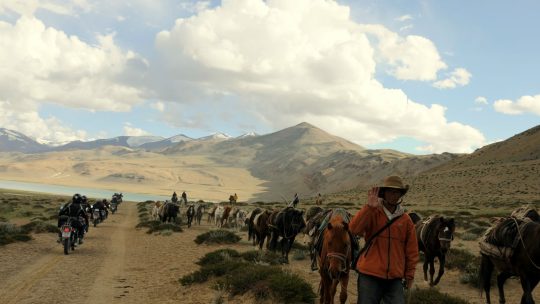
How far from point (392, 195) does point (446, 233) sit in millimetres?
7478

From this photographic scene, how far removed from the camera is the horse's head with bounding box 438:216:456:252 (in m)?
12.0

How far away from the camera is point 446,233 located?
1206 cm

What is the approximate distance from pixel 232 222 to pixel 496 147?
86.1 m

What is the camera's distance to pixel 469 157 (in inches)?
3903

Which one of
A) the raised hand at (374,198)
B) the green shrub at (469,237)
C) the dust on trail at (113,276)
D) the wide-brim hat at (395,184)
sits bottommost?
the dust on trail at (113,276)

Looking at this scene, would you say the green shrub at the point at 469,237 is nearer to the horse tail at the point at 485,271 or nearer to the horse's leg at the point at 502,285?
the horse tail at the point at 485,271

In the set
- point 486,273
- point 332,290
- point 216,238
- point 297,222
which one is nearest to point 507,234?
point 486,273

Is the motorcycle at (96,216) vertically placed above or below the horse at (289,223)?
below

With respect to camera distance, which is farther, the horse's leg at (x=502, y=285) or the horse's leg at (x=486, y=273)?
the horse's leg at (x=486, y=273)

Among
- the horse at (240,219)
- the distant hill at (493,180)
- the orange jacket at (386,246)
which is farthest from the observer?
the distant hill at (493,180)

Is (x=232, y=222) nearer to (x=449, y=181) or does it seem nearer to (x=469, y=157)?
(x=449, y=181)

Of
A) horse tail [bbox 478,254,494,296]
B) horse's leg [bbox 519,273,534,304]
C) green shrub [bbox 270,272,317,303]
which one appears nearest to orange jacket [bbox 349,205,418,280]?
green shrub [bbox 270,272,317,303]

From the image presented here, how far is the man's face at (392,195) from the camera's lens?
555 centimetres

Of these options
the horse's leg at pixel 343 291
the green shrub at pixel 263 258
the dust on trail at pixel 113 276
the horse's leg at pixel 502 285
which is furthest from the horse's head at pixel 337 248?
the green shrub at pixel 263 258
